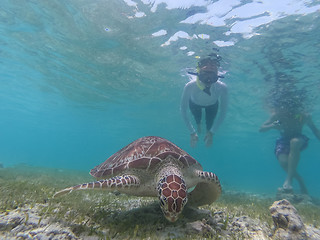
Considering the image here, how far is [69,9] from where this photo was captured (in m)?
12.1

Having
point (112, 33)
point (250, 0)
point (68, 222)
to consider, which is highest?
point (112, 33)

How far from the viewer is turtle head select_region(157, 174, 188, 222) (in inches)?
92.5

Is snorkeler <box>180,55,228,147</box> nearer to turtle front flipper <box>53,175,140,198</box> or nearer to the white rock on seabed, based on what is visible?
the white rock on seabed

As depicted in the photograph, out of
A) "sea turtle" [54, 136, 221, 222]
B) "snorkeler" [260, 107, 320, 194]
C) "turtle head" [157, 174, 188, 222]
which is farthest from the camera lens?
"snorkeler" [260, 107, 320, 194]

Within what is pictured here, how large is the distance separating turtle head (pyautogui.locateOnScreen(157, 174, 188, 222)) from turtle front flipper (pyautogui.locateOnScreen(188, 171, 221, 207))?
2.83 feet

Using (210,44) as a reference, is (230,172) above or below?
below

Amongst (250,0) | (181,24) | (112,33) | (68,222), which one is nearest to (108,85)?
(112,33)

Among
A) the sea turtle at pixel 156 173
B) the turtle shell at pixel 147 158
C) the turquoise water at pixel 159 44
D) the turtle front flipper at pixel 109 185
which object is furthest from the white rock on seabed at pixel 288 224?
the turquoise water at pixel 159 44

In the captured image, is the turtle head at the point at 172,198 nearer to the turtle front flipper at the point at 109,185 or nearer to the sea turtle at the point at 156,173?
the sea turtle at the point at 156,173

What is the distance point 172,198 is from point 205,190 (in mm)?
1425

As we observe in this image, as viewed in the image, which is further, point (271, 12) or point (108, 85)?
point (108, 85)

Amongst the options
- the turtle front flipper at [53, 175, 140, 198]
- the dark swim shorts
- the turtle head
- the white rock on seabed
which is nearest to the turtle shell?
the turtle front flipper at [53, 175, 140, 198]

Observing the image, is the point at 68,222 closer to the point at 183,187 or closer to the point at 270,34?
the point at 183,187

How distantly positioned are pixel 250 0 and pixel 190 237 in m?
11.5
